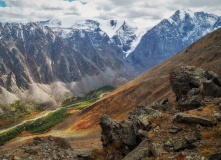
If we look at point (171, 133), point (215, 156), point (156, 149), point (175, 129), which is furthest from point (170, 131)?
point (215, 156)

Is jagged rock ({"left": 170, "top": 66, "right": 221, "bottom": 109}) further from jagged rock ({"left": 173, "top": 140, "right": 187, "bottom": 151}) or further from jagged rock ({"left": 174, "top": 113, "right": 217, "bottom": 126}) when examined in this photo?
jagged rock ({"left": 173, "top": 140, "right": 187, "bottom": 151})

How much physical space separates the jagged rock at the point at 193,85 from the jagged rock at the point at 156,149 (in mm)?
10433

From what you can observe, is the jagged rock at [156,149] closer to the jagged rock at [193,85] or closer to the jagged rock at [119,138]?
the jagged rock at [119,138]

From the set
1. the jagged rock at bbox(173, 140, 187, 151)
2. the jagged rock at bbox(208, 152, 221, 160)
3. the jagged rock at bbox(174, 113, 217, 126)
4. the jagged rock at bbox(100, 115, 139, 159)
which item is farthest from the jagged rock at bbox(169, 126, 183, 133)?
the jagged rock at bbox(100, 115, 139, 159)

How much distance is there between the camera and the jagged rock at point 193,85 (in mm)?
21744

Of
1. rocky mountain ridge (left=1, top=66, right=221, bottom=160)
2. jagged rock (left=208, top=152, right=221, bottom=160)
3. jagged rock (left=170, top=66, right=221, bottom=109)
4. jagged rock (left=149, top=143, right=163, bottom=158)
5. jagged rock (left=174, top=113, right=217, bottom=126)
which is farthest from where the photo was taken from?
jagged rock (left=170, top=66, right=221, bottom=109)

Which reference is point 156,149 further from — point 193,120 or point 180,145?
point 193,120

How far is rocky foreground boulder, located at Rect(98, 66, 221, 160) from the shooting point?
12023 mm

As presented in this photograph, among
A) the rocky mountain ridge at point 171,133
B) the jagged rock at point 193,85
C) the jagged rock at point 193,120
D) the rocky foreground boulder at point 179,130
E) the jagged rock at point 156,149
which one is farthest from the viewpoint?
the jagged rock at point 193,85

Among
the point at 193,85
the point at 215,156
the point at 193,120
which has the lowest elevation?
the point at 215,156

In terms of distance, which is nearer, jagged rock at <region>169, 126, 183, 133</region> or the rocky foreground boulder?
the rocky foreground boulder

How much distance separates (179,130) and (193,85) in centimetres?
1368

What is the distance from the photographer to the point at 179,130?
47.6ft

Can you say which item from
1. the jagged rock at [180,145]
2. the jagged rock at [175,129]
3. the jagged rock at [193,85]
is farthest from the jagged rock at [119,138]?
the jagged rock at [193,85]
